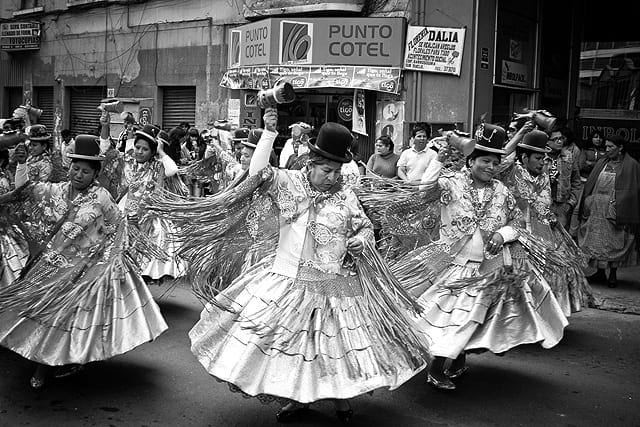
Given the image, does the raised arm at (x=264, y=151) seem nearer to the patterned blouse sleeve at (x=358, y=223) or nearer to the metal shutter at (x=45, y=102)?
the patterned blouse sleeve at (x=358, y=223)

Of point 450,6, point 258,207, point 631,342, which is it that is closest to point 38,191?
point 258,207

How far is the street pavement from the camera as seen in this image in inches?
208

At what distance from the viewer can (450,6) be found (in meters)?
14.6

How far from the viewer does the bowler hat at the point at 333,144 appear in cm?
493

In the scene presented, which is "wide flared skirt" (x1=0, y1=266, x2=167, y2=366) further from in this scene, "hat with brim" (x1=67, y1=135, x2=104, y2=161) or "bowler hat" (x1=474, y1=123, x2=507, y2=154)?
"bowler hat" (x1=474, y1=123, x2=507, y2=154)

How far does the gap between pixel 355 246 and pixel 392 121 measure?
34.9ft

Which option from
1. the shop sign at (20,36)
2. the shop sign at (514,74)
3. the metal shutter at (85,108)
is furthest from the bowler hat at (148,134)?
the shop sign at (20,36)

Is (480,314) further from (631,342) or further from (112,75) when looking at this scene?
(112,75)

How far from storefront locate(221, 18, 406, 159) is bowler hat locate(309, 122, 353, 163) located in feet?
32.6

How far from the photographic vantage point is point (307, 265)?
5020 mm

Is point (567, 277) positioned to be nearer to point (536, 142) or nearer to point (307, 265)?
point (536, 142)

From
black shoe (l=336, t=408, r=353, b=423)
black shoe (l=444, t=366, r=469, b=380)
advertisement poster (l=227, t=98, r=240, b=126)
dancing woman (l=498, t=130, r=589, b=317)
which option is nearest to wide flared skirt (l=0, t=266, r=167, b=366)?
black shoe (l=336, t=408, r=353, b=423)

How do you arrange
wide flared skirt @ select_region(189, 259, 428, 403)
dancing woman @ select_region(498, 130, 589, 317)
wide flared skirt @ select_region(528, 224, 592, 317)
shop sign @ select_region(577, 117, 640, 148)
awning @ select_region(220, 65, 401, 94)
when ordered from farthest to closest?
shop sign @ select_region(577, 117, 640, 148)
awning @ select_region(220, 65, 401, 94)
wide flared skirt @ select_region(528, 224, 592, 317)
dancing woman @ select_region(498, 130, 589, 317)
wide flared skirt @ select_region(189, 259, 428, 403)

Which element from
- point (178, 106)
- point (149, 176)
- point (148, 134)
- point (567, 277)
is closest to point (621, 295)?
point (567, 277)
